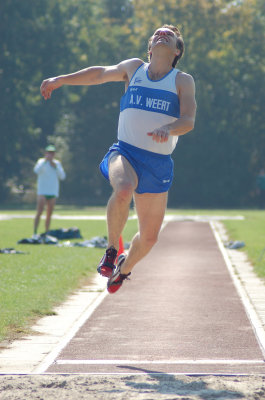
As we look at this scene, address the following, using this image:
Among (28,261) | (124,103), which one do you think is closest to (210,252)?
(28,261)

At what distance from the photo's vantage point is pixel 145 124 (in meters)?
6.78

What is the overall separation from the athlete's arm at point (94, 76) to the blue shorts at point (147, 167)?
2.07 ft

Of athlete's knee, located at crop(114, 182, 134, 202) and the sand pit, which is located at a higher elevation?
athlete's knee, located at crop(114, 182, 134, 202)

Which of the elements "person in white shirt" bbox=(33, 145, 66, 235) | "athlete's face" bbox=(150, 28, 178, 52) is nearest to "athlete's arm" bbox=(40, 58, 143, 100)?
"athlete's face" bbox=(150, 28, 178, 52)

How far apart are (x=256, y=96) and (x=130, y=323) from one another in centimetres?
4566

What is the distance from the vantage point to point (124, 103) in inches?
273

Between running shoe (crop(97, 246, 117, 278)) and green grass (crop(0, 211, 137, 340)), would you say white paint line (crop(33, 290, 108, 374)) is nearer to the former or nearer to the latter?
green grass (crop(0, 211, 137, 340))

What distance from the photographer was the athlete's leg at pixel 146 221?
6984 mm

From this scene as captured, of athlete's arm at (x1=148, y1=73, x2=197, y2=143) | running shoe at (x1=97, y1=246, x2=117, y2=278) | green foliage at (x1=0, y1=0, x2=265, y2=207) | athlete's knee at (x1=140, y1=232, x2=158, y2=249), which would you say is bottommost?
running shoe at (x1=97, y1=246, x2=117, y2=278)

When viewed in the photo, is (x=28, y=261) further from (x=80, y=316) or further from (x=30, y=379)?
(x=30, y=379)

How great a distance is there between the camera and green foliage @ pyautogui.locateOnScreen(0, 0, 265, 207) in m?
50.4

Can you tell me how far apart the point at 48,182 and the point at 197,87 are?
111ft

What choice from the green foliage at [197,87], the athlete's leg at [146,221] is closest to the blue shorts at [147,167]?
the athlete's leg at [146,221]

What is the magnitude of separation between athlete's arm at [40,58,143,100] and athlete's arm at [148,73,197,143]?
50 centimetres
